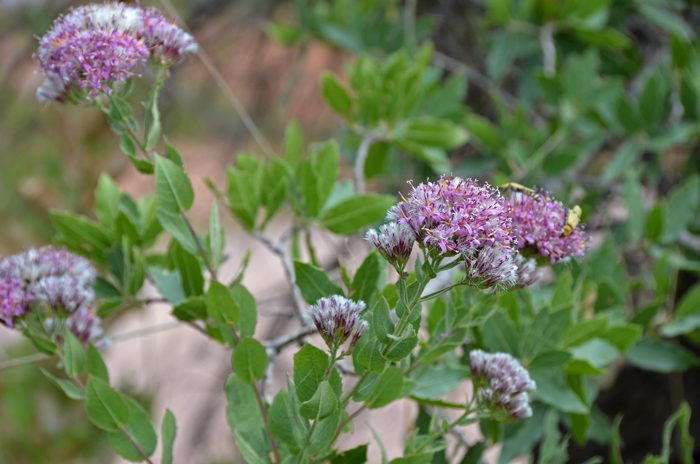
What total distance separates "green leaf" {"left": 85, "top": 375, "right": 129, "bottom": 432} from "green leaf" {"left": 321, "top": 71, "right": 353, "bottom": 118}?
0.69 meters

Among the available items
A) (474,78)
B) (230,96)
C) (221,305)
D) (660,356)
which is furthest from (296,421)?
(474,78)

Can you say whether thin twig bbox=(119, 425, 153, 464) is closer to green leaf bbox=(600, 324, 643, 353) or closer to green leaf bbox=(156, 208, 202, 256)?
green leaf bbox=(156, 208, 202, 256)

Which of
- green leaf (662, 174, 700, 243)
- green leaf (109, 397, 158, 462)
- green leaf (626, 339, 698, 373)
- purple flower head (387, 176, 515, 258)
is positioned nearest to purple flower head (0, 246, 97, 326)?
green leaf (109, 397, 158, 462)

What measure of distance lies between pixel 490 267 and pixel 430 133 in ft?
2.04

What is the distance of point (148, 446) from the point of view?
0.52 m

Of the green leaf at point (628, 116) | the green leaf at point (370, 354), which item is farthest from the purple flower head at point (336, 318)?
the green leaf at point (628, 116)

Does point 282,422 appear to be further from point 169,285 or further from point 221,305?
point 169,285

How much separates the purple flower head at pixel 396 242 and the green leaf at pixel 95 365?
11.4 inches

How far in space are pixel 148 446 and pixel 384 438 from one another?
1.78 m

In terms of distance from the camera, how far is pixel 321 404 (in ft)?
1.28

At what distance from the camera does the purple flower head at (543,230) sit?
0.48 metres

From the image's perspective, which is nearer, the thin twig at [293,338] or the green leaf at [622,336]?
the thin twig at [293,338]

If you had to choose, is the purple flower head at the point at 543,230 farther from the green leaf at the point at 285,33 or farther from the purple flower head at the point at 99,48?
the green leaf at the point at 285,33

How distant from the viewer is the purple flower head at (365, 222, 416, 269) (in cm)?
39
